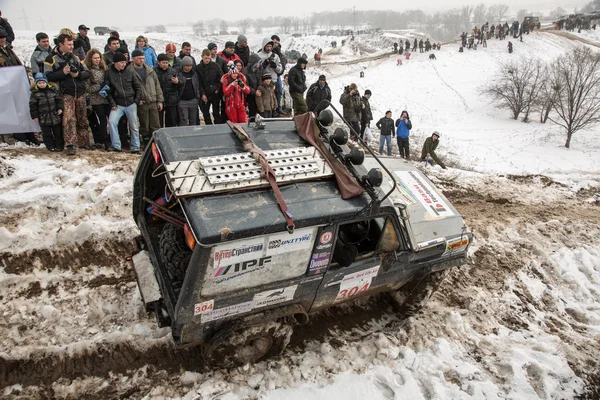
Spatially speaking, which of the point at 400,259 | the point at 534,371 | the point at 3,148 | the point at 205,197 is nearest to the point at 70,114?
the point at 3,148

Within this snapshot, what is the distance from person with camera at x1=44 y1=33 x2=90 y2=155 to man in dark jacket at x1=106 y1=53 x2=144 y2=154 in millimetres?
415

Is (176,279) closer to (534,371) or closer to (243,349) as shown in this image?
(243,349)

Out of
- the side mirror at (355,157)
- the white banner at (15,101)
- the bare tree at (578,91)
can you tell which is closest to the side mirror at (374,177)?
the side mirror at (355,157)

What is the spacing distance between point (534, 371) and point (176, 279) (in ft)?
12.6

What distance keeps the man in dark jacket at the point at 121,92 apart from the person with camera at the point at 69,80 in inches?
16.3

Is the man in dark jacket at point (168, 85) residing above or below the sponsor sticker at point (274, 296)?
above

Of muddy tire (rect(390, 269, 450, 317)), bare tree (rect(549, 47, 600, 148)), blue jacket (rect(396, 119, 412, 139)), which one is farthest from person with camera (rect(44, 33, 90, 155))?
bare tree (rect(549, 47, 600, 148))

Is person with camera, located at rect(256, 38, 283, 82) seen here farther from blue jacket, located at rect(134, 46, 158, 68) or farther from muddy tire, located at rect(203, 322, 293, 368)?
muddy tire, located at rect(203, 322, 293, 368)

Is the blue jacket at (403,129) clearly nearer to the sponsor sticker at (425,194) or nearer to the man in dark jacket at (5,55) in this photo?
the sponsor sticker at (425,194)

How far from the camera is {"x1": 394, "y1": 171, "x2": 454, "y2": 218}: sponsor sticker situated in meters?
4.52

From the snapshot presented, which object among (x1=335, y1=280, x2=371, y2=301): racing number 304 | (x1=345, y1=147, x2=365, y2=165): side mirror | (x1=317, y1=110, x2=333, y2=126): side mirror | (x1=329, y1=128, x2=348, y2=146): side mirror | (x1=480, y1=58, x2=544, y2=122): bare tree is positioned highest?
(x1=317, y1=110, x2=333, y2=126): side mirror

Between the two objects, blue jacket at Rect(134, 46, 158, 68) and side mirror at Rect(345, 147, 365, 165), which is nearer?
side mirror at Rect(345, 147, 365, 165)

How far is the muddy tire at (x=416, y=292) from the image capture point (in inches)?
189

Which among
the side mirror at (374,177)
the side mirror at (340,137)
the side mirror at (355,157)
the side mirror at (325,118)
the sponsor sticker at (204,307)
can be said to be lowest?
the sponsor sticker at (204,307)
